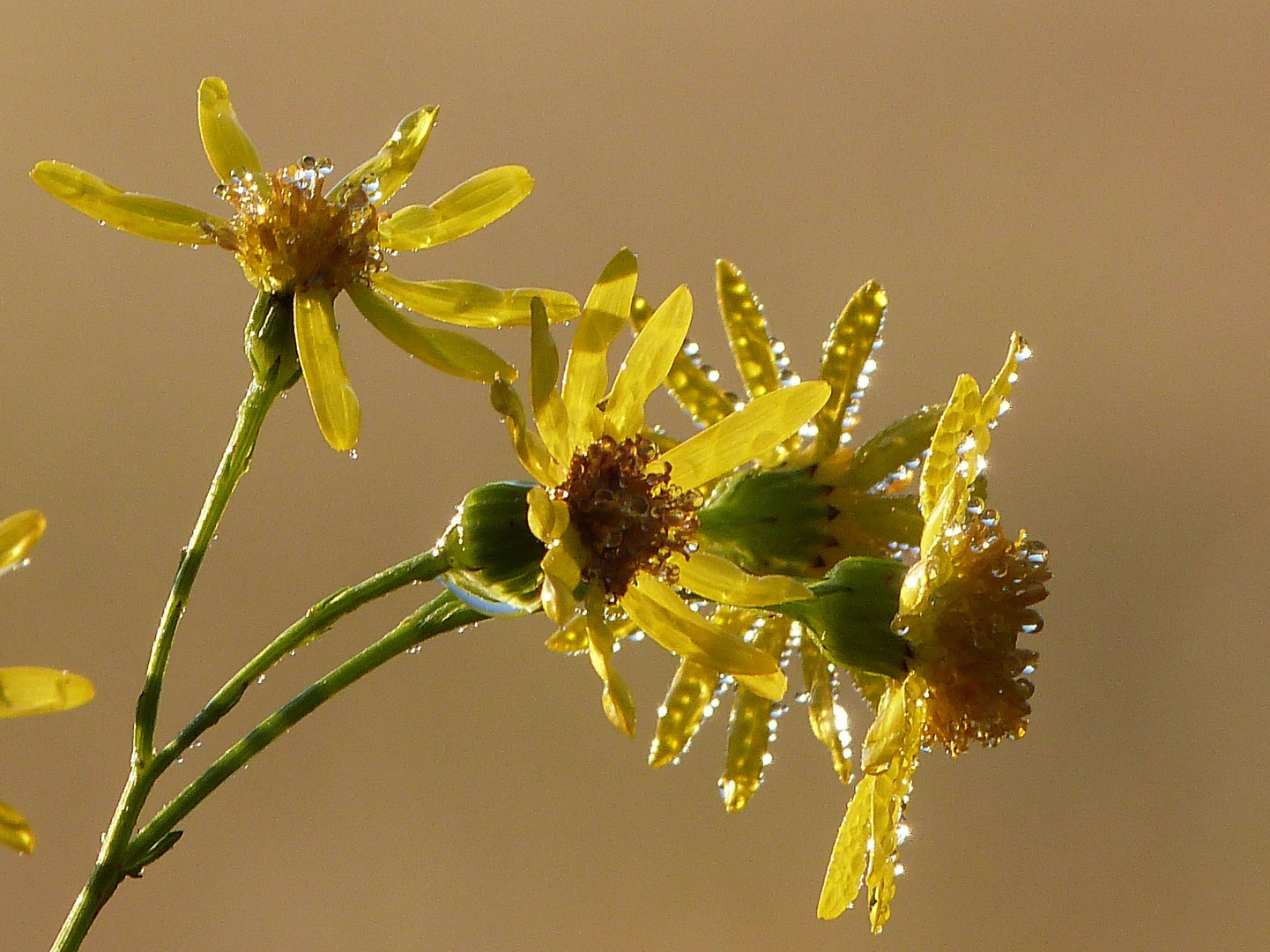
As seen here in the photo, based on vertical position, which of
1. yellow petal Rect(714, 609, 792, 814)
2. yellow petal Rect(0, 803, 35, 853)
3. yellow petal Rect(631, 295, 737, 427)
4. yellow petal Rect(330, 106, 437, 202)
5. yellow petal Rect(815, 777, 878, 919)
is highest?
yellow petal Rect(330, 106, 437, 202)

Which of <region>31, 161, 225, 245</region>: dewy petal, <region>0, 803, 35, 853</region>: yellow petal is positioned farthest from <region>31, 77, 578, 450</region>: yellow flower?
<region>0, 803, 35, 853</region>: yellow petal

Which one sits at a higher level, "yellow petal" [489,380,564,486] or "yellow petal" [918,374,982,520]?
"yellow petal" [489,380,564,486]

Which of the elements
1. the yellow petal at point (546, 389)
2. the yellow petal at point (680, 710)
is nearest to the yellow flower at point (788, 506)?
the yellow petal at point (680, 710)

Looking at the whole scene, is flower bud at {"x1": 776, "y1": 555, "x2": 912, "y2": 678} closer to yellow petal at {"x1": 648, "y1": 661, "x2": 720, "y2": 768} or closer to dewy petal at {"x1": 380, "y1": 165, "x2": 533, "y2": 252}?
yellow petal at {"x1": 648, "y1": 661, "x2": 720, "y2": 768}

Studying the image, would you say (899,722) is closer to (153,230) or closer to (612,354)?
(153,230)

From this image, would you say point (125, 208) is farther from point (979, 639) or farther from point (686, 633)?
point (979, 639)

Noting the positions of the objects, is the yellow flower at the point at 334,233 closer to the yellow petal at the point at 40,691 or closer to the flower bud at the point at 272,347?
the flower bud at the point at 272,347

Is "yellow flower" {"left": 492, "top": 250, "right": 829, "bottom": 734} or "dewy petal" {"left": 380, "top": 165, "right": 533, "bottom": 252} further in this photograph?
"dewy petal" {"left": 380, "top": 165, "right": 533, "bottom": 252}
